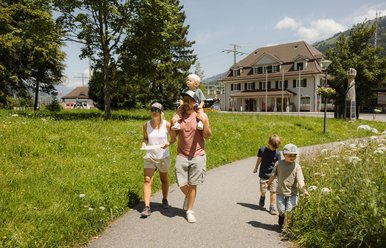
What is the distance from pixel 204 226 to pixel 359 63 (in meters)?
34.3

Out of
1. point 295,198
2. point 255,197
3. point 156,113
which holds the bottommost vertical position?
point 255,197

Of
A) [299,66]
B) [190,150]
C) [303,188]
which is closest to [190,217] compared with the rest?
[190,150]

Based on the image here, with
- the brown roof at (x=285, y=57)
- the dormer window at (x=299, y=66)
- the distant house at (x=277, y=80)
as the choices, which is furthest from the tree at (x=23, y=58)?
the dormer window at (x=299, y=66)

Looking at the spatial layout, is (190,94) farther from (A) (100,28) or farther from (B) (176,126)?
(A) (100,28)

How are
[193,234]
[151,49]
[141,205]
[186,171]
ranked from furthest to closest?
[151,49] → [141,205] → [186,171] → [193,234]

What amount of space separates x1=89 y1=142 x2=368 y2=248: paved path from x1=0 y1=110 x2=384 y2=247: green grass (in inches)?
15.1

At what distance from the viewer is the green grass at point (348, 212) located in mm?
4242

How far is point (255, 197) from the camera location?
797 centimetres

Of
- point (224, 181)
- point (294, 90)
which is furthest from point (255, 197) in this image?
point (294, 90)

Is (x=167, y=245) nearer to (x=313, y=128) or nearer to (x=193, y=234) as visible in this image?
(x=193, y=234)

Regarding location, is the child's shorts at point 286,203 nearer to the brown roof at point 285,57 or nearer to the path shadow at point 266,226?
the path shadow at point 266,226

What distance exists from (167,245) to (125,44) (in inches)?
760

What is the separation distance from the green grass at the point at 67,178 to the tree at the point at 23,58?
1285 cm

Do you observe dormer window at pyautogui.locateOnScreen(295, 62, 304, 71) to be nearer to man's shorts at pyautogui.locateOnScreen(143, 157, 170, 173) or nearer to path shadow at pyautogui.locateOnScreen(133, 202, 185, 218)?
path shadow at pyautogui.locateOnScreen(133, 202, 185, 218)
